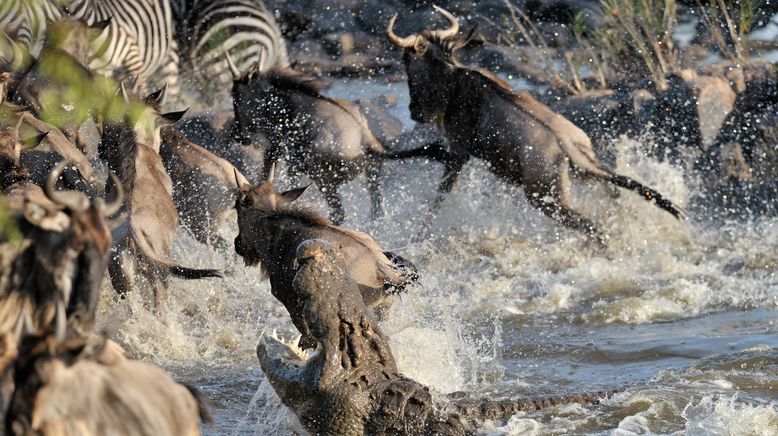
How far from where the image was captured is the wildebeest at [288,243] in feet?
19.9

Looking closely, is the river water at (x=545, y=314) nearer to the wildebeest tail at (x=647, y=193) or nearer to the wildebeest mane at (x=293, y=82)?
the wildebeest tail at (x=647, y=193)

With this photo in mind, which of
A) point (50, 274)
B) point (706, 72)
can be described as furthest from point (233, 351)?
point (706, 72)

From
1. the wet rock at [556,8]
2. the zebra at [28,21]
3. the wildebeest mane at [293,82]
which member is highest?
the wet rock at [556,8]

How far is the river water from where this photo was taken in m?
5.98

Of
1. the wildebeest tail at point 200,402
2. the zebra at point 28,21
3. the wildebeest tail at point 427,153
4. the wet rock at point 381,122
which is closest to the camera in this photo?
the wildebeest tail at point 200,402

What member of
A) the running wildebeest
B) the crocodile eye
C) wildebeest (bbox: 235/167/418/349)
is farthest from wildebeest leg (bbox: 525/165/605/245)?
the crocodile eye

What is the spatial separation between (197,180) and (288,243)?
3.43 meters

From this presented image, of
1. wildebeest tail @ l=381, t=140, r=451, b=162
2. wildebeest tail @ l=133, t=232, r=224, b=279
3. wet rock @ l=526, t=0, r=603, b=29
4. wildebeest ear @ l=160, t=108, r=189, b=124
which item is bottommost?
wildebeest tail @ l=133, t=232, r=224, b=279

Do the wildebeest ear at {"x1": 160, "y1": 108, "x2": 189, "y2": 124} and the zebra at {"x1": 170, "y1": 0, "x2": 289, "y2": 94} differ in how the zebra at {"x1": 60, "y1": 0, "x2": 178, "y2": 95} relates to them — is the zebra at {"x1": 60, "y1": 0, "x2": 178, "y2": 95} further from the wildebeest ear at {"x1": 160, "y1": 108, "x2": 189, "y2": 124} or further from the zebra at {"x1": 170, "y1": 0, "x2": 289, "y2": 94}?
the wildebeest ear at {"x1": 160, "y1": 108, "x2": 189, "y2": 124}

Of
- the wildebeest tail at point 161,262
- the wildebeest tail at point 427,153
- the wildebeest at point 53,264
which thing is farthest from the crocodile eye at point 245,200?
the wildebeest tail at point 427,153

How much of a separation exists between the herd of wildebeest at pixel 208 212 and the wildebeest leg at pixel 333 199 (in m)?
0.01

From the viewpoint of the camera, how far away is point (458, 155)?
10961 mm

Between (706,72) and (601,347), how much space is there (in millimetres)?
5500

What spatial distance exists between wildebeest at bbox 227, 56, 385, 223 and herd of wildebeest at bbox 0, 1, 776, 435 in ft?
0.05
